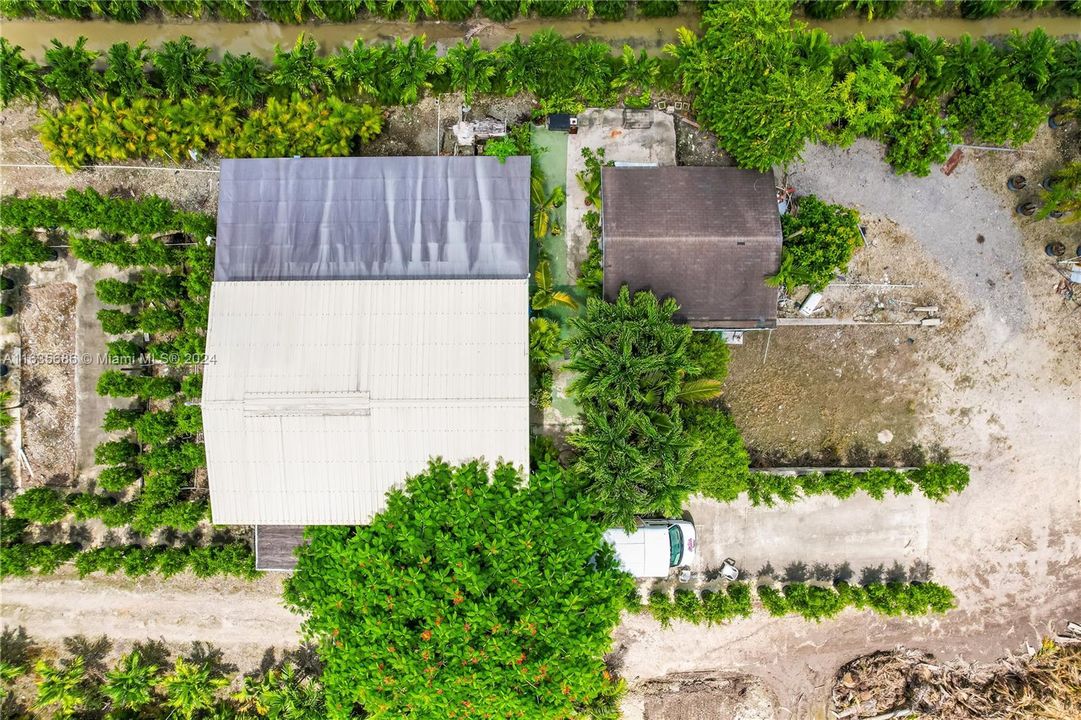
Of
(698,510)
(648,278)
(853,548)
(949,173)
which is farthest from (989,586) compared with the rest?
(648,278)

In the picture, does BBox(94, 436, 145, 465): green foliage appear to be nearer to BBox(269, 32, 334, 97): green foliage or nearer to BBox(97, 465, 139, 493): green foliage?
BBox(97, 465, 139, 493): green foliage

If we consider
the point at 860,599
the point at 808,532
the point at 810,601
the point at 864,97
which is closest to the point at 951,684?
the point at 860,599

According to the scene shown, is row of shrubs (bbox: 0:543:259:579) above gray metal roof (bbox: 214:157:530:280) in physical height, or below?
below

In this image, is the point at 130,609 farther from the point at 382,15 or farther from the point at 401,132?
the point at 382,15

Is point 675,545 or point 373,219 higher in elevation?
point 373,219

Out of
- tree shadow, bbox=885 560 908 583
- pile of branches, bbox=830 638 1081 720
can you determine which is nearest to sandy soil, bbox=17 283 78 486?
pile of branches, bbox=830 638 1081 720

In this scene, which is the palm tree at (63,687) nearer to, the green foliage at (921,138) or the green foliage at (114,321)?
the green foliage at (114,321)

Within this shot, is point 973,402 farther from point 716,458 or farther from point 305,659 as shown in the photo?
point 305,659
